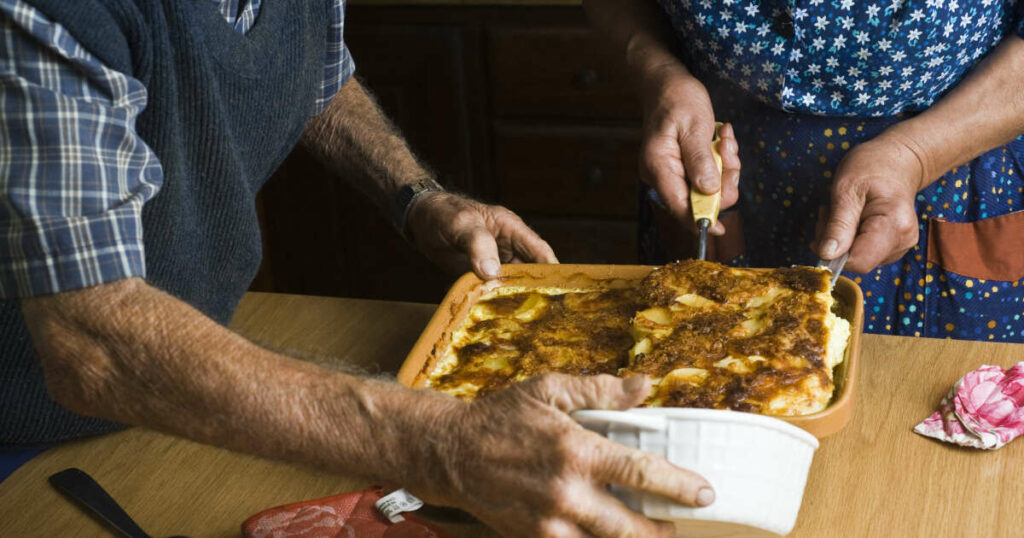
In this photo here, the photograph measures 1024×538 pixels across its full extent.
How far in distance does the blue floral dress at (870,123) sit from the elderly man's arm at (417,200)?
1.07ft

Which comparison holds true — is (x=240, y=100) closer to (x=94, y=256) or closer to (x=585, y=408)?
(x=94, y=256)

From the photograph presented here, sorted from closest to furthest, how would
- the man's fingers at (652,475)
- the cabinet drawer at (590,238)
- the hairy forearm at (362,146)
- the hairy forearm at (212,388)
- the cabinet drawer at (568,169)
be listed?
the man's fingers at (652,475)
the hairy forearm at (212,388)
the hairy forearm at (362,146)
the cabinet drawer at (568,169)
the cabinet drawer at (590,238)

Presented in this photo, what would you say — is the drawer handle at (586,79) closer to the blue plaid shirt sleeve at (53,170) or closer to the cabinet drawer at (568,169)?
the cabinet drawer at (568,169)

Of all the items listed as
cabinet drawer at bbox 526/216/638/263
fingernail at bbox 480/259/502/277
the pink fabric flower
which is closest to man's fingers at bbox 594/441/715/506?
the pink fabric flower

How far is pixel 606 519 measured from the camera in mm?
768

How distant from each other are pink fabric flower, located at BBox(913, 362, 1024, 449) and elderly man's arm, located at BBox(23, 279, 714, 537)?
0.43m

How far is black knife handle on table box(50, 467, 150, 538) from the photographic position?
0.98m

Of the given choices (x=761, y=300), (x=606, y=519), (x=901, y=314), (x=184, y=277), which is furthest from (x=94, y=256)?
(x=901, y=314)

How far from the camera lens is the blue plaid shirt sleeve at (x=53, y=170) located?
0.82 m

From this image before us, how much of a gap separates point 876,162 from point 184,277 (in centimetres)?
90

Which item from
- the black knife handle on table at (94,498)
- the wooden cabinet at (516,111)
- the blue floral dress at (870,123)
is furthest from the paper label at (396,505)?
the wooden cabinet at (516,111)

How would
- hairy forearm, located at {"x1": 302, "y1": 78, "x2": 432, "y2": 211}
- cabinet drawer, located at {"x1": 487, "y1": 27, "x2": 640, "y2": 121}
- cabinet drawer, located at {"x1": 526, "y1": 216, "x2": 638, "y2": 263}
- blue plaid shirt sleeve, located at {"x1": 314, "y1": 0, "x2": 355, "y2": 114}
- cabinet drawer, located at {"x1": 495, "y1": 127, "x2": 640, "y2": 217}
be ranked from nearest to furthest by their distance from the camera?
1. blue plaid shirt sleeve, located at {"x1": 314, "y1": 0, "x2": 355, "y2": 114}
2. hairy forearm, located at {"x1": 302, "y1": 78, "x2": 432, "y2": 211}
3. cabinet drawer, located at {"x1": 487, "y1": 27, "x2": 640, "y2": 121}
4. cabinet drawer, located at {"x1": 495, "y1": 127, "x2": 640, "y2": 217}
5. cabinet drawer, located at {"x1": 526, "y1": 216, "x2": 638, "y2": 263}

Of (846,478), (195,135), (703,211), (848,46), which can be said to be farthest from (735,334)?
(195,135)

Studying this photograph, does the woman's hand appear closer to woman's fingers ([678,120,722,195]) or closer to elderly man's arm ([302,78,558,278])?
woman's fingers ([678,120,722,195])
